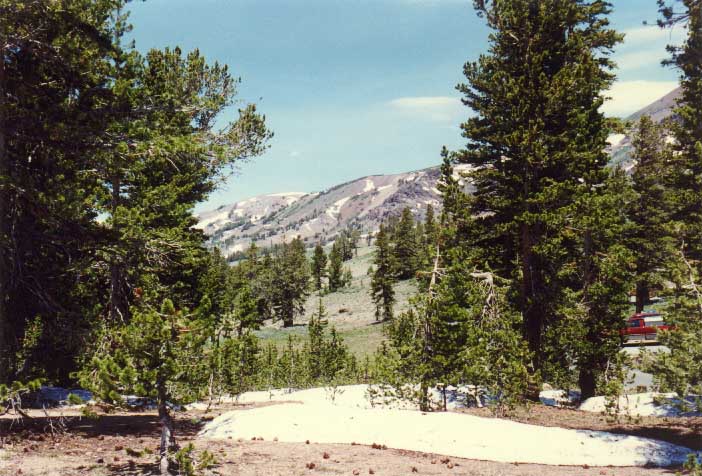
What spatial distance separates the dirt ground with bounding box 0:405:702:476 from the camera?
25.6 ft

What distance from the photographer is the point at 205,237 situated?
24797mm

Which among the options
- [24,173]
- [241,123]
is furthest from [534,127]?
[24,173]

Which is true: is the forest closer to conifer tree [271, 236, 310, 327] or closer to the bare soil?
the bare soil

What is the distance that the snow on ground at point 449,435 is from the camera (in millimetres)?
9836

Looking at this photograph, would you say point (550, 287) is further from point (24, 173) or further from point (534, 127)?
point (24, 173)

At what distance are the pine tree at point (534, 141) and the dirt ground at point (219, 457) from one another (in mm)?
6551

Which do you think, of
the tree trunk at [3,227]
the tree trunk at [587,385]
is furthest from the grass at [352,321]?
the tree trunk at [3,227]

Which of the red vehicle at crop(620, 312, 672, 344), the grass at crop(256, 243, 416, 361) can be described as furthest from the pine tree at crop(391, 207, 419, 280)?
the red vehicle at crop(620, 312, 672, 344)

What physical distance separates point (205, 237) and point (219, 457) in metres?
17.5

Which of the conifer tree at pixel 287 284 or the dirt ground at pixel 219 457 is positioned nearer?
the dirt ground at pixel 219 457

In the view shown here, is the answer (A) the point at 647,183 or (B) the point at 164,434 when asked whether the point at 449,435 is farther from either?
(A) the point at 647,183

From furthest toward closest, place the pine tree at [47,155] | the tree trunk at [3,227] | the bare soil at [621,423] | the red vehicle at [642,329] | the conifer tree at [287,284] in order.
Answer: the conifer tree at [287,284] < the red vehicle at [642,329] < the bare soil at [621,423] < the pine tree at [47,155] < the tree trunk at [3,227]

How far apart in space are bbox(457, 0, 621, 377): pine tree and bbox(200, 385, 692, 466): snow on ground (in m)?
6.19

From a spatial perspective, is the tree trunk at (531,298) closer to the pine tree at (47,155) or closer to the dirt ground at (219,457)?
the dirt ground at (219,457)
